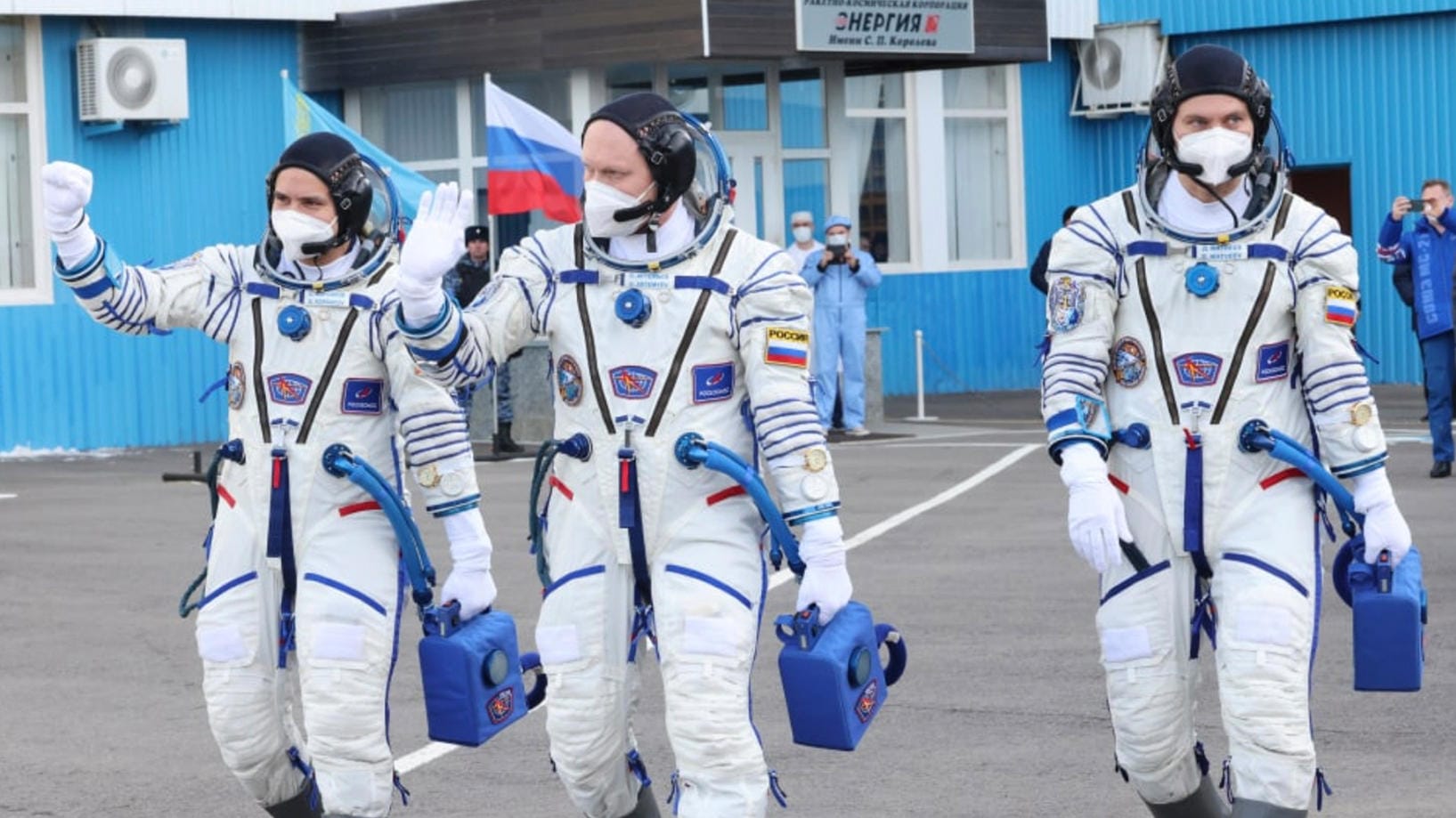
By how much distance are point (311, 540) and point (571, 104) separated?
58.9 feet

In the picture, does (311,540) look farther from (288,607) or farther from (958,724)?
(958,724)

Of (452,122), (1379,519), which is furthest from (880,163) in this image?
(1379,519)

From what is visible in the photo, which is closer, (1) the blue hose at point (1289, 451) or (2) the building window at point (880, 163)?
(1) the blue hose at point (1289, 451)

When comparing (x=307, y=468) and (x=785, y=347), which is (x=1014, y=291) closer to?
(x=307, y=468)

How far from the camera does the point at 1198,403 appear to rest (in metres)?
6.25

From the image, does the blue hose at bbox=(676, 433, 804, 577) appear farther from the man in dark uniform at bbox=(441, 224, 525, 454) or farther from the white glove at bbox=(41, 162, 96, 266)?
the man in dark uniform at bbox=(441, 224, 525, 454)

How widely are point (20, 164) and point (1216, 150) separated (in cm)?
1854

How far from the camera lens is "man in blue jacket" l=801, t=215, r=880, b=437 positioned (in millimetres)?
21938

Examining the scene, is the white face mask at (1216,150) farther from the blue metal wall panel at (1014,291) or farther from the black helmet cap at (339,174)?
the blue metal wall panel at (1014,291)

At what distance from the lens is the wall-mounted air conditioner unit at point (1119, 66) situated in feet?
94.2

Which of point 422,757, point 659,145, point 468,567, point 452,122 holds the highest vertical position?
point 452,122

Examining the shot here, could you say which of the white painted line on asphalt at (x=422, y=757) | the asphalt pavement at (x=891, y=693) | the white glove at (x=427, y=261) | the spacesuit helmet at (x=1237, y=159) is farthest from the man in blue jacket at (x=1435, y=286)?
the white glove at (x=427, y=261)

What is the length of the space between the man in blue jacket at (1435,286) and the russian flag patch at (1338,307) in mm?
10581

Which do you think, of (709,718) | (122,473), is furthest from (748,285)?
(122,473)
